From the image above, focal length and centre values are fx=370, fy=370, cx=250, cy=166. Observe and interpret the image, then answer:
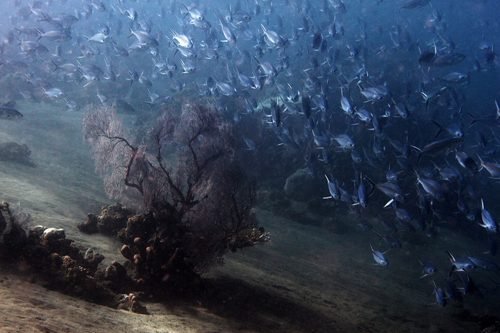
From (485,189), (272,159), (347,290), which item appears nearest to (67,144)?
(272,159)

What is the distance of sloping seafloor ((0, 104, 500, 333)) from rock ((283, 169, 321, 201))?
1210 millimetres

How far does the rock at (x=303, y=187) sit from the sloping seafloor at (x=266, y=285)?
47.7 inches

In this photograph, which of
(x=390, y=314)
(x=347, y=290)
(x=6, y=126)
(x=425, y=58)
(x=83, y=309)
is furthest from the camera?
(x=6, y=126)

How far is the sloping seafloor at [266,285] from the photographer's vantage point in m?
3.86

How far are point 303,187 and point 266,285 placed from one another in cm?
788

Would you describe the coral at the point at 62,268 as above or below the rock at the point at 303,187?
below

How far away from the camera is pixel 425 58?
11.5m

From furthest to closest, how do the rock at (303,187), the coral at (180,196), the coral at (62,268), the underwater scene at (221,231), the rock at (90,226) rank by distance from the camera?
the rock at (303,187) < the rock at (90,226) < the coral at (180,196) < the underwater scene at (221,231) < the coral at (62,268)

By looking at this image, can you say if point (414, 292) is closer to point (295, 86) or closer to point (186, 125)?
point (186, 125)

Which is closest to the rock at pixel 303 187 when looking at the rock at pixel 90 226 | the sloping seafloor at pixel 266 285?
the sloping seafloor at pixel 266 285

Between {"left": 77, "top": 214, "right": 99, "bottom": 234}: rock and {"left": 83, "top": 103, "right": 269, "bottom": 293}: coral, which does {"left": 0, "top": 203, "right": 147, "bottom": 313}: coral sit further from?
{"left": 77, "top": 214, "right": 99, "bottom": 234}: rock

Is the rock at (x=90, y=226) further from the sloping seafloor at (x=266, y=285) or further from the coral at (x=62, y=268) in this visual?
the coral at (x=62, y=268)

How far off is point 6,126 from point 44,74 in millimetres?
12178

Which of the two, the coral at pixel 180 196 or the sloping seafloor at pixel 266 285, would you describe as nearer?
the sloping seafloor at pixel 266 285
